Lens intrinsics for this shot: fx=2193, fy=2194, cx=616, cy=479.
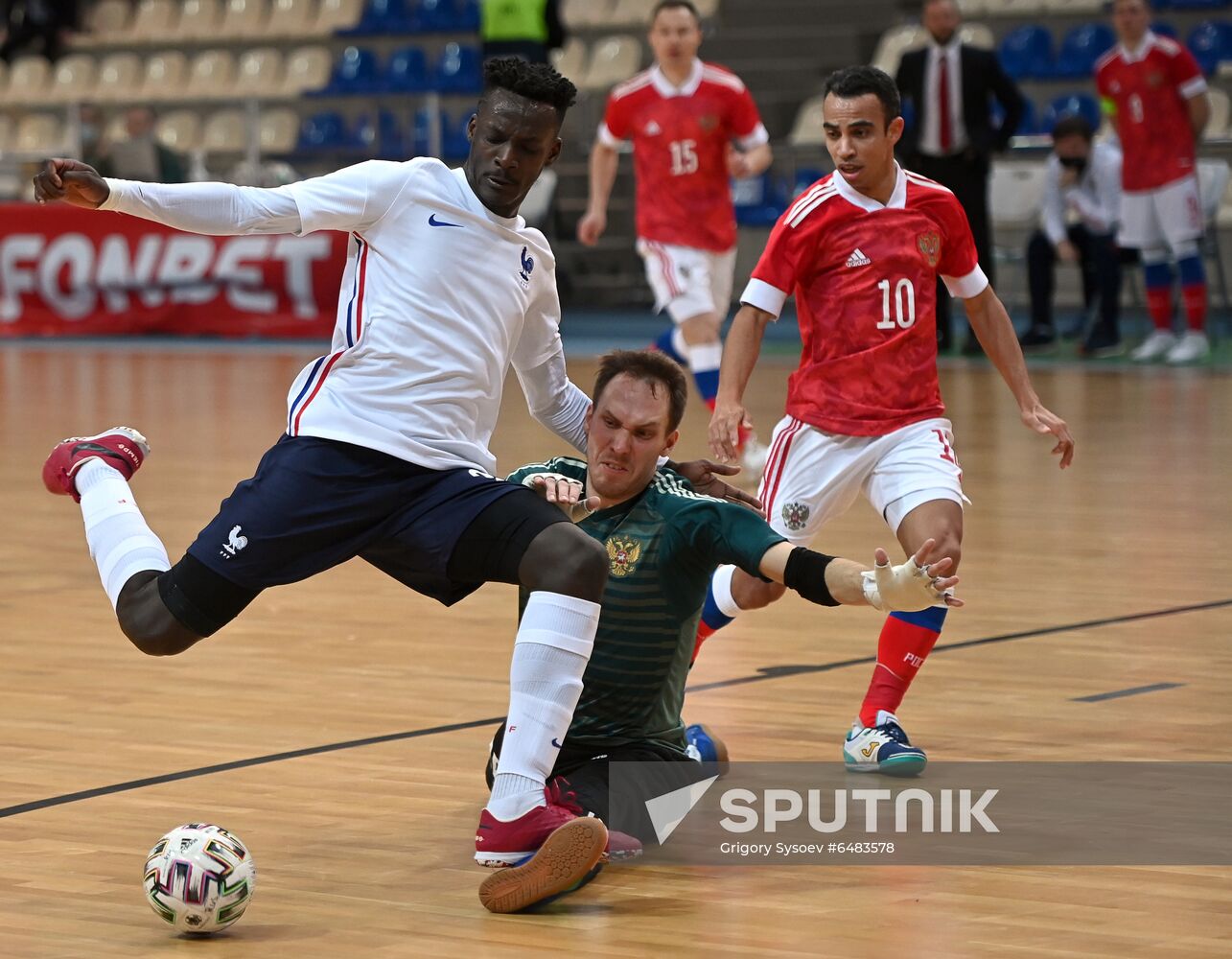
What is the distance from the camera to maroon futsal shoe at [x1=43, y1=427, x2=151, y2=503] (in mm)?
5000

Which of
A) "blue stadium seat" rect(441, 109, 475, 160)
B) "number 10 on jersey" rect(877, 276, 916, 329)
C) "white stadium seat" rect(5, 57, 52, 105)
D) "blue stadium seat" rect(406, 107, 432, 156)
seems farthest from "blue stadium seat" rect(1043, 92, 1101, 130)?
"number 10 on jersey" rect(877, 276, 916, 329)

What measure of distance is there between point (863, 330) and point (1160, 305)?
1061 centimetres

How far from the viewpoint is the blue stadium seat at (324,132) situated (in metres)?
21.5

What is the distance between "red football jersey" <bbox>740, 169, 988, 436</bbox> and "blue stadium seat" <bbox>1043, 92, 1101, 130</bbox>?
44.4 ft

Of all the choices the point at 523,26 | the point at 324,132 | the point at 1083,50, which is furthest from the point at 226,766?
the point at 324,132

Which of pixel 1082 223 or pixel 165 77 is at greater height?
pixel 165 77

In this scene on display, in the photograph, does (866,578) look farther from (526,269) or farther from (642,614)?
(526,269)

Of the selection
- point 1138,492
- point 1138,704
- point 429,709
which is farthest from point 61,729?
point 1138,492

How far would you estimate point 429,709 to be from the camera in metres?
5.86

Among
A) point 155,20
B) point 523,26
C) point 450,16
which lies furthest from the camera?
point 155,20

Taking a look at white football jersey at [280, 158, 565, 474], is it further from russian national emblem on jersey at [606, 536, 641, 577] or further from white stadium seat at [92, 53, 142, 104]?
white stadium seat at [92, 53, 142, 104]

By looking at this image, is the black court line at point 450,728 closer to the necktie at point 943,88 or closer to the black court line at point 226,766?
the black court line at point 226,766

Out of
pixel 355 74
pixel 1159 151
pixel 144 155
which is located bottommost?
pixel 1159 151

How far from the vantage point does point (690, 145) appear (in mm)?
11297
